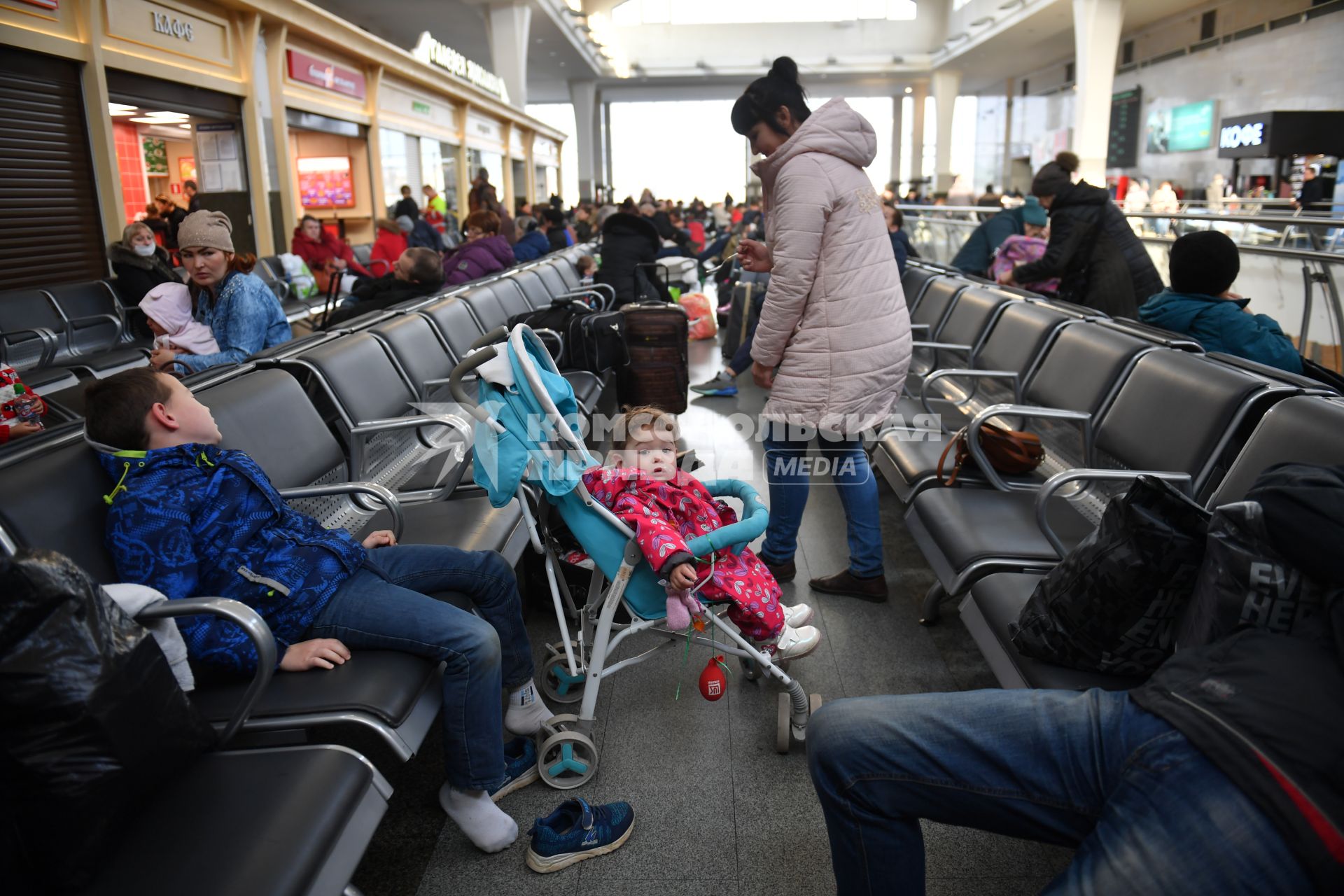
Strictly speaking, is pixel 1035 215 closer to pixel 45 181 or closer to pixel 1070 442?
pixel 1070 442

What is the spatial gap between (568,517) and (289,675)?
27.6 inches

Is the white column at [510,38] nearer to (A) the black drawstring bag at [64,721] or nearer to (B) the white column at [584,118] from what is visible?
(B) the white column at [584,118]

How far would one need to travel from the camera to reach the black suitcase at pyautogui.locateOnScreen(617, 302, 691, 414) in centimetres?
546

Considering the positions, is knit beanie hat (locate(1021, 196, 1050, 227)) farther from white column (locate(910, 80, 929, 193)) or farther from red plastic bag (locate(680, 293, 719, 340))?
white column (locate(910, 80, 929, 193))

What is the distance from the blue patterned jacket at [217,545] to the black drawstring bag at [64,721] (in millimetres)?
429

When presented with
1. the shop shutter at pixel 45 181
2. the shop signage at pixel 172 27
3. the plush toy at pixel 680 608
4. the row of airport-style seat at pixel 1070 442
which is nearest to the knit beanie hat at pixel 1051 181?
the row of airport-style seat at pixel 1070 442

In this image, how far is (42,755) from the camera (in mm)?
1144

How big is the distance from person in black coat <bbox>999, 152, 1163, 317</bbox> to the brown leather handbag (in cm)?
179

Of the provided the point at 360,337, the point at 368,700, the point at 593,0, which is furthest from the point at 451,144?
the point at 368,700

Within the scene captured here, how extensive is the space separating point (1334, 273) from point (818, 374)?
11.0 feet

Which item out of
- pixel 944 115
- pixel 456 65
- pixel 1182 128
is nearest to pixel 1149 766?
pixel 456 65

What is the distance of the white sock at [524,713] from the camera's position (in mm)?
2338

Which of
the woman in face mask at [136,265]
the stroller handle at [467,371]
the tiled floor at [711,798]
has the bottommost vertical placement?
the tiled floor at [711,798]

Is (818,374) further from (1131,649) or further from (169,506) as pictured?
(169,506)
